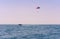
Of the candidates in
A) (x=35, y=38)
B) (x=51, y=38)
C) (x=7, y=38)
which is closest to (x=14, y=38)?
(x=7, y=38)

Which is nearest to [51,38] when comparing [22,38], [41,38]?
[41,38]

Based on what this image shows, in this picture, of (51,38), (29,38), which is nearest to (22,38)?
(29,38)

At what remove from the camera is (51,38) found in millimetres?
18922

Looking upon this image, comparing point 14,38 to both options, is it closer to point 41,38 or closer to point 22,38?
point 22,38

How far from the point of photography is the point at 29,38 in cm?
1881

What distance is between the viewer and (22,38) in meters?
18.8

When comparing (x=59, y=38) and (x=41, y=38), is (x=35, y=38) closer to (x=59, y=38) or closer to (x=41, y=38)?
(x=41, y=38)

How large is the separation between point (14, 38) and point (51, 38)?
3.28m

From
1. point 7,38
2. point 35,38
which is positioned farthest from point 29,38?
point 7,38

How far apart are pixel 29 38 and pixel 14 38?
132 cm

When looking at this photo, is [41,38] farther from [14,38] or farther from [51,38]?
[14,38]

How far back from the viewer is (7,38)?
1862 centimetres

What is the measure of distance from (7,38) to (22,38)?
131cm

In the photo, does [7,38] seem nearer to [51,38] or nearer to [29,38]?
[29,38]
